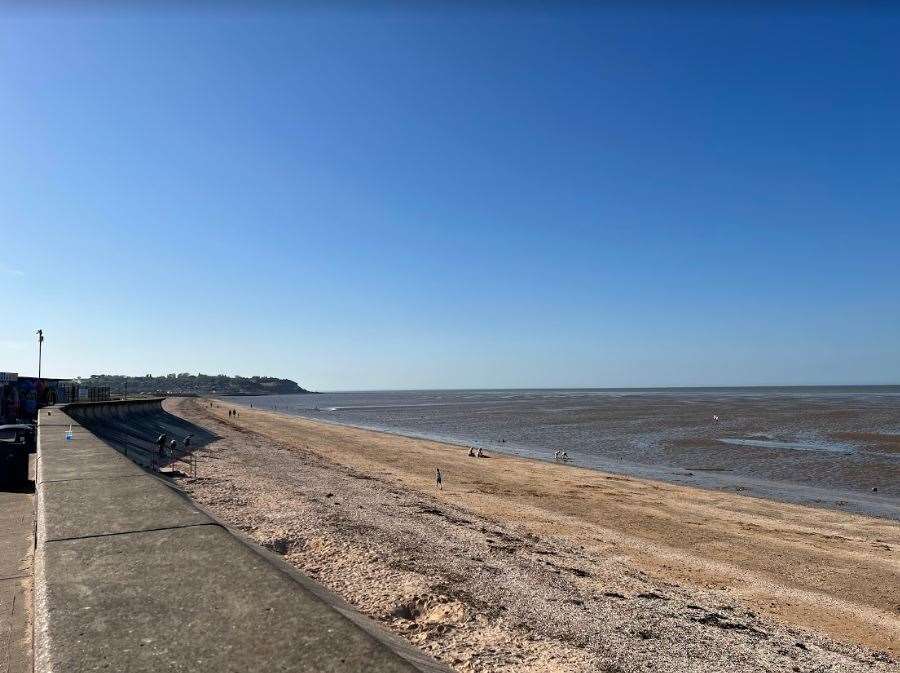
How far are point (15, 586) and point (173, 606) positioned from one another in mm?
3750

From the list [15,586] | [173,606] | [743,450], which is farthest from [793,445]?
[173,606]

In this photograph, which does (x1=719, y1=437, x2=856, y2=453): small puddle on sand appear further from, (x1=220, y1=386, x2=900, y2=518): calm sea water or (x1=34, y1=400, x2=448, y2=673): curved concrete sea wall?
(x1=34, y1=400, x2=448, y2=673): curved concrete sea wall

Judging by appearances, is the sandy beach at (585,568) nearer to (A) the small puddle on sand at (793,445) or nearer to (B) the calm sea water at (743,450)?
(B) the calm sea water at (743,450)

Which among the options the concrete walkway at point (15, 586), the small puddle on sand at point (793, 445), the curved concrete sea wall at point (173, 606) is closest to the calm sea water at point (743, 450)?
the small puddle on sand at point (793, 445)

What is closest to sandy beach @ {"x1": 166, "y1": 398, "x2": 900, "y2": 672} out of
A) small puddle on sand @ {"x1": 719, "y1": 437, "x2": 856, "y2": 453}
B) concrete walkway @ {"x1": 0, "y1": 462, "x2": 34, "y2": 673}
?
concrete walkway @ {"x1": 0, "y1": 462, "x2": 34, "y2": 673}

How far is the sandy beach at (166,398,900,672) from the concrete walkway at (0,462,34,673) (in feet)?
12.1

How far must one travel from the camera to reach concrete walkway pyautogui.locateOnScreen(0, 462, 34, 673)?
300 centimetres

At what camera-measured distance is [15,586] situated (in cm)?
442

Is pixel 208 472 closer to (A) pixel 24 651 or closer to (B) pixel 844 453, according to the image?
(A) pixel 24 651

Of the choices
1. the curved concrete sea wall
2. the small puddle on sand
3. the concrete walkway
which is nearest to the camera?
the curved concrete sea wall

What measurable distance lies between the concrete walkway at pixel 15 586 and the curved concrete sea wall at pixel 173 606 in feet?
1.64

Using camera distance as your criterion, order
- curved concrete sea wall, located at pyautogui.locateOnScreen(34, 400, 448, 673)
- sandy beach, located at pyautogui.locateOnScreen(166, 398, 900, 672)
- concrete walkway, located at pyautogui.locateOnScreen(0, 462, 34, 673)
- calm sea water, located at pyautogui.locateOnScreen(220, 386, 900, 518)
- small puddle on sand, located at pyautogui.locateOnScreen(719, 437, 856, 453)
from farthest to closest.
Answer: small puddle on sand, located at pyautogui.locateOnScreen(719, 437, 856, 453), calm sea water, located at pyautogui.locateOnScreen(220, 386, 900, 518), sandy beach, located at pyautogui.locateOnScreen(166, 398, 900, 672), concrete walkway, located at pyautogui.locateOnScreen(0, 462, 34, 673), curved concrete sea wall, located at pyautogui.locateOnScreen(34, 400, 448, 673)

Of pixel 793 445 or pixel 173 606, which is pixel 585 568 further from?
pixel 793 445

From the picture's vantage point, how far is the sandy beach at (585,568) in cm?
679
